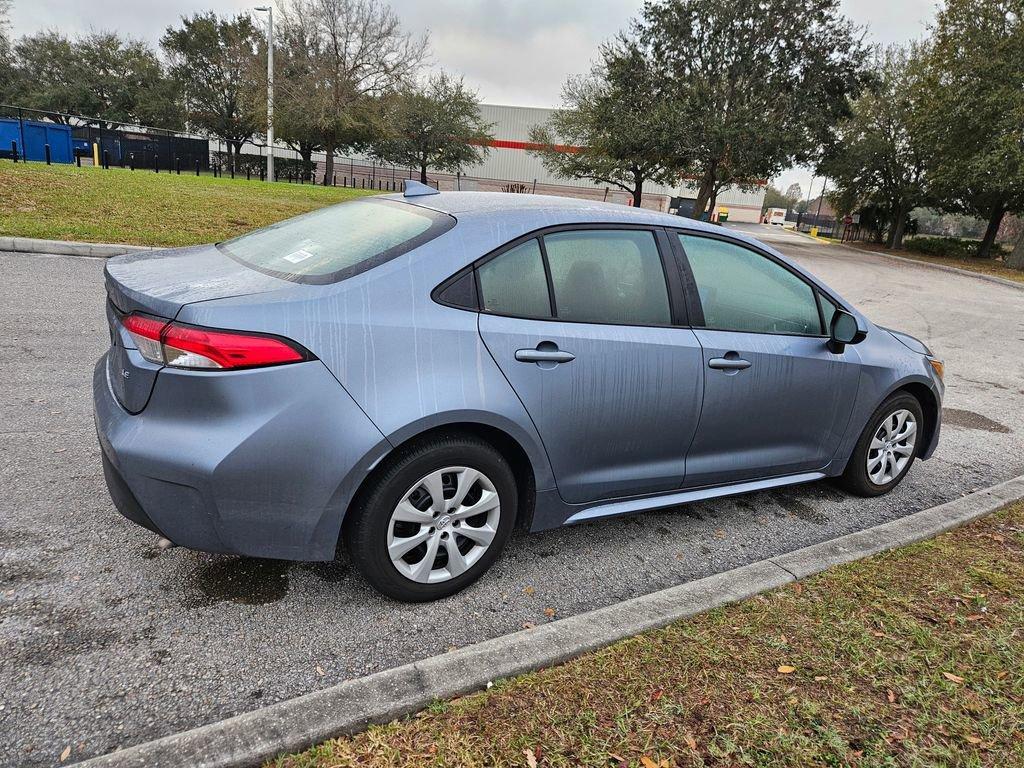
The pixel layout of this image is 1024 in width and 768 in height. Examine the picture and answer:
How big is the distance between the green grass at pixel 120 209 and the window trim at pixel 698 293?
32.3ft

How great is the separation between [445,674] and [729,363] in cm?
190

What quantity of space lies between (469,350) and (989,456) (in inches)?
183

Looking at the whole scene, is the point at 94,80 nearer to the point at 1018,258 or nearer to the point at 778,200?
the point at 1018,258

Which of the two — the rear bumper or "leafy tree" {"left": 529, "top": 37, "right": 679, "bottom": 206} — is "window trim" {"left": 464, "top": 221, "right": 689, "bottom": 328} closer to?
the rear bumper

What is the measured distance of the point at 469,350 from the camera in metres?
2.54

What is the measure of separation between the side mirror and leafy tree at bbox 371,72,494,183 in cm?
4062

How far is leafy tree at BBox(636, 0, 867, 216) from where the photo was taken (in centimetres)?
2661

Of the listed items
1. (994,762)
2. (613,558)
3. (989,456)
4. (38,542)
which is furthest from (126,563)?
(989,456)

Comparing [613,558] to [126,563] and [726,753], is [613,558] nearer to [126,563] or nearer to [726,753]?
[726,753]

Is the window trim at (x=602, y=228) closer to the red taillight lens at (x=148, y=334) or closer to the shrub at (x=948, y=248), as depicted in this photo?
the red taillight lens at (x=148, y=334)

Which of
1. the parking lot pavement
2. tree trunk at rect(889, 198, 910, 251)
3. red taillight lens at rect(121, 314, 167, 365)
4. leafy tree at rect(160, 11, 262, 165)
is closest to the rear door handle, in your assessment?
the parking lot pavement

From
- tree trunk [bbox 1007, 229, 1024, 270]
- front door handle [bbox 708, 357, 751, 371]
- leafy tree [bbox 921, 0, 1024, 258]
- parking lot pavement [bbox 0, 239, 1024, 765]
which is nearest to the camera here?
parking lot pavement [bbox 0, 239, 1024, 765]

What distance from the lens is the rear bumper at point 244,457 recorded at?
2.24 meters

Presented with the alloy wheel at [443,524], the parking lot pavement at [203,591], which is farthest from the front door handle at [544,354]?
the parking lot pavement at [203,591]
